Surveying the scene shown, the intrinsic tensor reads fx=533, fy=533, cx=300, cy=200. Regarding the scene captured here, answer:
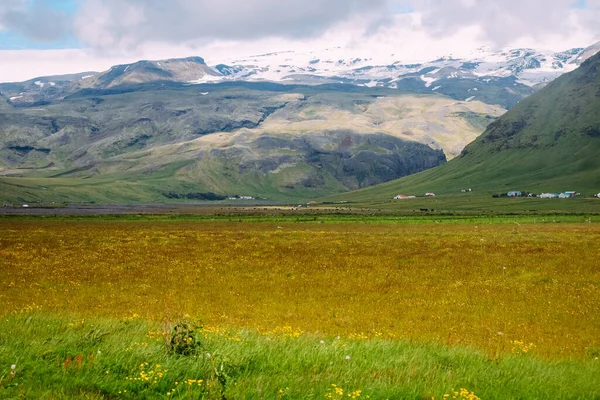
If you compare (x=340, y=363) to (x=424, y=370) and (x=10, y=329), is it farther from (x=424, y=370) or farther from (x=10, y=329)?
(x=10, y=329)

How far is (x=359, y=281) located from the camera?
1560 inches

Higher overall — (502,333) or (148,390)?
(148,390)

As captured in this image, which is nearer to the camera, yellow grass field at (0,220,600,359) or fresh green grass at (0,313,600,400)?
fresh green grass at (0,313,600,400)

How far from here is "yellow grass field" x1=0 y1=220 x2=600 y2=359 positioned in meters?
24.9

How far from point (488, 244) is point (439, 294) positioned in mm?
30233

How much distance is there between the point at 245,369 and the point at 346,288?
25088 mm

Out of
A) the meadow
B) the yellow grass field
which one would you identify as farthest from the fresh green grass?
the yellow grass field

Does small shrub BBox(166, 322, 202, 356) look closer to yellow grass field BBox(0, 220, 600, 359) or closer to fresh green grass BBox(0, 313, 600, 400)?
fresh green grass BBox(0, 313, 600, 400)

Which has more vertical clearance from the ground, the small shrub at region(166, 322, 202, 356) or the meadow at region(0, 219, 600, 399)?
the small shrub at region(166, 322, 202, 356)

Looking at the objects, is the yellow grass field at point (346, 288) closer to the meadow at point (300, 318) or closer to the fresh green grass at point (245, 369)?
the meadow at point (300, 318)

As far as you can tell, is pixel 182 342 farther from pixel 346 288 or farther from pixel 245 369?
pixel 346 288

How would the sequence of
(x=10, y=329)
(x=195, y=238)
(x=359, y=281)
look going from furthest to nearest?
(x=195, y=238) → (x=359, y=281) → (x=10, y=329)

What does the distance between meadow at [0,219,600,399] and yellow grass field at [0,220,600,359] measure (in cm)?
18

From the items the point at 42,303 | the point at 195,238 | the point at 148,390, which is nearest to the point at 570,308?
the point at 148,390
